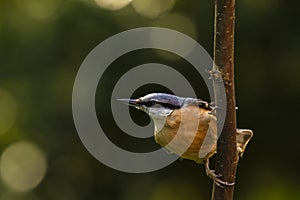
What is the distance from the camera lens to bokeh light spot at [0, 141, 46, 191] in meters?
3.22

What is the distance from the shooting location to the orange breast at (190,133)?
5.01 ft

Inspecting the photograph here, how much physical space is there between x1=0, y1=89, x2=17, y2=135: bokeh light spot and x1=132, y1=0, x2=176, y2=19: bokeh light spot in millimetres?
753

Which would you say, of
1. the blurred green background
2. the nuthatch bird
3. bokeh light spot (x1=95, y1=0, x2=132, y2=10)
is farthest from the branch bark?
bokeh light spot (x1=95, y1=0, x2=132, y2=10)

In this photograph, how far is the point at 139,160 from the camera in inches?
116

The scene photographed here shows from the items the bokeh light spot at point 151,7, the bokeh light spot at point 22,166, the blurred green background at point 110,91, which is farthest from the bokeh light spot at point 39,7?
the bokeh light spot at point 22,166

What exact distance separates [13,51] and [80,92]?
47 centimetres

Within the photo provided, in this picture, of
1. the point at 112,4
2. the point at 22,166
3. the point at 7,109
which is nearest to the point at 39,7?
the point at 112,4

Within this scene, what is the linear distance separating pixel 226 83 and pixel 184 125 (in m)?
0.38

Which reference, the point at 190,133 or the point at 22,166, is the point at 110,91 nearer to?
the point at 22,166

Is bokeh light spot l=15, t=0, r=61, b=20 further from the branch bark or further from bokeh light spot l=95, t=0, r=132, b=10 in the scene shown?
the branch bark

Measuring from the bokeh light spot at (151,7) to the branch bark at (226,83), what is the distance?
5.69ft

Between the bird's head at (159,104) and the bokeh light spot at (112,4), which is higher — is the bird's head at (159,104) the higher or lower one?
the lower one

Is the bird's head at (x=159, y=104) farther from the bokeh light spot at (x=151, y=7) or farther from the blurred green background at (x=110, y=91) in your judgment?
the bokeh light spot at (x=151, y=7)

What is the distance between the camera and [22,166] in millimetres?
3297
